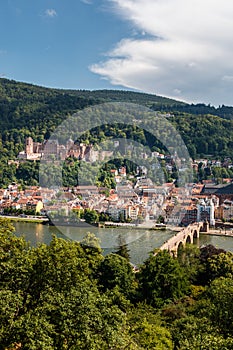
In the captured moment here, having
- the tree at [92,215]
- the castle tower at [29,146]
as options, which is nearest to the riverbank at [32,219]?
the tree at [92,215]

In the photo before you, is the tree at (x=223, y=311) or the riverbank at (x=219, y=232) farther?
the riverbank at (x=219, y=232)

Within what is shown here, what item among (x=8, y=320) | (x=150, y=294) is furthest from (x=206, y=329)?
(x=150, y=294)

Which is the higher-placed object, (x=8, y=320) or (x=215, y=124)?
(x=215, y=124)

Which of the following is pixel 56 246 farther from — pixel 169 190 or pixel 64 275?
pixel 169 190

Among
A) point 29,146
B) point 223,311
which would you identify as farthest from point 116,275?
point 29,146

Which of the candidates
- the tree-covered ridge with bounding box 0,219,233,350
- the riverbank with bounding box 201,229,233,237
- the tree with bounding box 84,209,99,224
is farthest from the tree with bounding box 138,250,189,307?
the riverbank with bounding box 201,229,233,237

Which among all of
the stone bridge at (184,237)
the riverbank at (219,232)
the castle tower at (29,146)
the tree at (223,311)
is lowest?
the riverbank at (219,232)

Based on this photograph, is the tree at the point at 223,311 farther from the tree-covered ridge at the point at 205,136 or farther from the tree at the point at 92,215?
the tree-covered ridge at the point at 205,136
